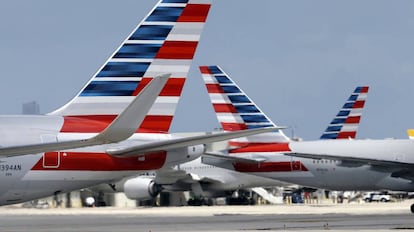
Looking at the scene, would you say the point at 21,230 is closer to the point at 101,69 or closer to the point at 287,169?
the point at 101,69

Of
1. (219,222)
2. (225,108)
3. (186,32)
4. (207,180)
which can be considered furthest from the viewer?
(207,180)

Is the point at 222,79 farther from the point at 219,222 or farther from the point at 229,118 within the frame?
the point at 219,222

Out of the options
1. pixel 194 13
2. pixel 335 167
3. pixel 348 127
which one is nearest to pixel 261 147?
pixel 335 167

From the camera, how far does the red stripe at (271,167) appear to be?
54244mm

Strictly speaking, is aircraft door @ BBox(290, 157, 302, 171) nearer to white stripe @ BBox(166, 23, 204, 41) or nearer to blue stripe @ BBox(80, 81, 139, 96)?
white stripe @ BBox(166, 23, 204, 41)

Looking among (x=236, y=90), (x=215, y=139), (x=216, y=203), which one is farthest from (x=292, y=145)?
(x=215, y=139)

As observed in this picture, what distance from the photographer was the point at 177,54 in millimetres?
27047

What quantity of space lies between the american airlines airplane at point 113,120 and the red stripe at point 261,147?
28230mm

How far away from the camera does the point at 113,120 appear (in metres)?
25.6

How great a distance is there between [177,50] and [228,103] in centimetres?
3067

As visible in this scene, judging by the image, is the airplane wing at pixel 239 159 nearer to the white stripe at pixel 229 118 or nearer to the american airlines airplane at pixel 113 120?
the white stripe at pixel 229 118

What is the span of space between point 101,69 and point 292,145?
29.5 meters

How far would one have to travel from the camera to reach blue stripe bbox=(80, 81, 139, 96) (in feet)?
86.4

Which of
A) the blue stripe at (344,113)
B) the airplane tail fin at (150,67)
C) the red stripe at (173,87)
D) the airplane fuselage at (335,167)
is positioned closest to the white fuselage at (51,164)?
the airplane tail fin at (150,67)
